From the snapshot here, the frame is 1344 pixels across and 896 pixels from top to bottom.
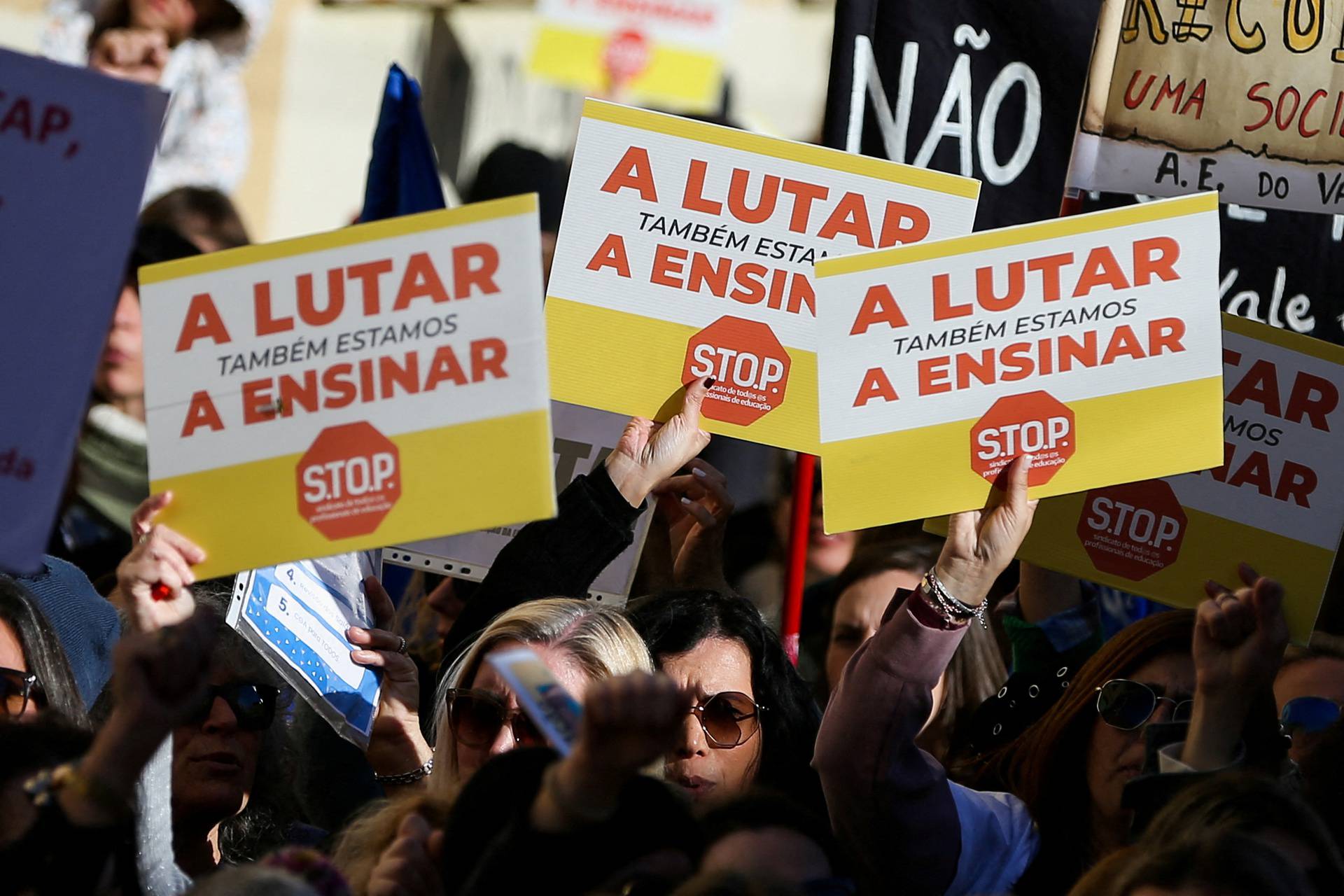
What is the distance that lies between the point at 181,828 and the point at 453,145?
788 cm

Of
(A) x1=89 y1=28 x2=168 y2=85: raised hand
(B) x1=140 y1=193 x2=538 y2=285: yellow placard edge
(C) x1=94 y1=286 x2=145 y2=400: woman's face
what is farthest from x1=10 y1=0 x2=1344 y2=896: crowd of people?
(A) x1=89 y1=28 x2=168 y2=85: raised hand

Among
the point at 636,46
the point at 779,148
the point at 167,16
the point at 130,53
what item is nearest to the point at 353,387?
the point at 779,148

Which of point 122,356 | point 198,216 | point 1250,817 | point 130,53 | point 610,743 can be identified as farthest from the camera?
point 130,53

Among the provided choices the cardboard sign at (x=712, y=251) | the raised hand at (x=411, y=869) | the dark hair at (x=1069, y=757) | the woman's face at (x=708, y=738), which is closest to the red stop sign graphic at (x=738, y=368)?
the cardboard sign at (x=712, y=251)

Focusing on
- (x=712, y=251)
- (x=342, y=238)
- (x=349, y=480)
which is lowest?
(x=349, y=480)

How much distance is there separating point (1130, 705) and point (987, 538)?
0.41 metres

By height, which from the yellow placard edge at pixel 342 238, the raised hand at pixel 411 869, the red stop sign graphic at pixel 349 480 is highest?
the yellow placard edge at pixel 342 238

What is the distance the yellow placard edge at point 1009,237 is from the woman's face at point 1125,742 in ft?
2.61

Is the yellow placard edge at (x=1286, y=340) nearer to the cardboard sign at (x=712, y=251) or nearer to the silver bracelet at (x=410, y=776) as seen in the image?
the cardboard sign at (x=712, y=251)

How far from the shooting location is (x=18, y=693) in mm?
2963

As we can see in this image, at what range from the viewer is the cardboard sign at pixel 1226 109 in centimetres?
408

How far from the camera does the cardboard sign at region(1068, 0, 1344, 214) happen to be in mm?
4082

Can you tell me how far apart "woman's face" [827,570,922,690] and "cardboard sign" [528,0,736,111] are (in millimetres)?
3882

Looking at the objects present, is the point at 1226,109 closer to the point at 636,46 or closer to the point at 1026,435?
the point at 1026,435
